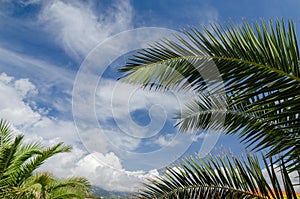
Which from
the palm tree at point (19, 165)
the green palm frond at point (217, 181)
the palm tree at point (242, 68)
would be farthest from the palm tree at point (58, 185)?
the palm tree at point (242, 68)

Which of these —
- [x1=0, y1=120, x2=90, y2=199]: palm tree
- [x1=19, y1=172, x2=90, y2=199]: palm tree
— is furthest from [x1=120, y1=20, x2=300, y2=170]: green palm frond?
[x1=19, y1=172, x2=90, y2=199]: palm tree

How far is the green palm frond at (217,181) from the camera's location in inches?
129

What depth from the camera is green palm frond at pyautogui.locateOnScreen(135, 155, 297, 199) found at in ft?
10.7

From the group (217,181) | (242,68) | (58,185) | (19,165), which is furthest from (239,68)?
(58,185)

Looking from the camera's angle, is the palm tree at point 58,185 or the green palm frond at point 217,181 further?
the palm tree at point 58,185

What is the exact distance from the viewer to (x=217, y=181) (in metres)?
3.64

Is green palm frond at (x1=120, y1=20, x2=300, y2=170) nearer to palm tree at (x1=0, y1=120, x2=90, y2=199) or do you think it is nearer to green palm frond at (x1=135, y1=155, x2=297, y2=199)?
green palm frond at (x1=135, y1=155, x2=297, y2=199)

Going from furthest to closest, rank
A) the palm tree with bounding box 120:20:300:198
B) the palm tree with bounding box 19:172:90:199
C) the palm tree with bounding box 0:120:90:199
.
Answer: the palm tree with bounding box 19:172:90:199, the palm tree with bounding box 0:120:90:199, the palm tree with bounding box 120:20:300:198

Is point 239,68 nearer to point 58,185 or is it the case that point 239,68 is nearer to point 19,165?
point 19,165

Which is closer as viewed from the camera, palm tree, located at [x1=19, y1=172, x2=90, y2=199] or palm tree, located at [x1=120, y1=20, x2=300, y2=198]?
palm tree, located at [x1=120, y1=20, x2=300, y2=198]

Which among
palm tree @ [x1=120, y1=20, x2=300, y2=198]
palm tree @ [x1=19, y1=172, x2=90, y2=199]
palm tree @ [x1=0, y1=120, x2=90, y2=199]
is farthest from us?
palm tree @ [x1=19, y1=172, x2=90, y2=199]

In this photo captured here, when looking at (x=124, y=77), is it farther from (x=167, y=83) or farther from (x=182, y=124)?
(x=182, y=124)

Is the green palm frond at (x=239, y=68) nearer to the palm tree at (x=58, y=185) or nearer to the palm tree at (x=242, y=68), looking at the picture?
the palm tree at (x=242, y=68)

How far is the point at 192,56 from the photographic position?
304cm
